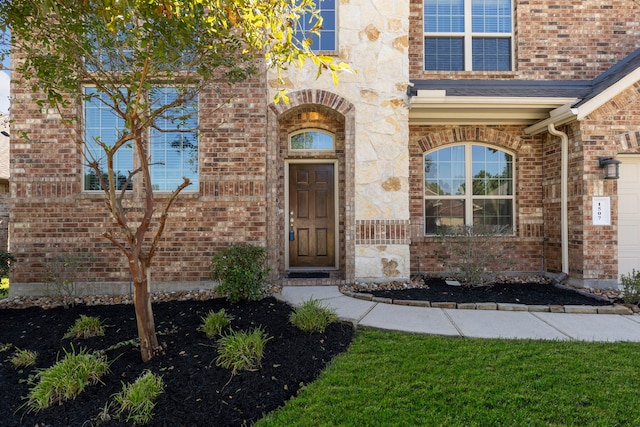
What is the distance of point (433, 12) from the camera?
720 centimetres

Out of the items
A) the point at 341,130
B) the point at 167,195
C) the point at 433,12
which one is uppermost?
the point at 433,12

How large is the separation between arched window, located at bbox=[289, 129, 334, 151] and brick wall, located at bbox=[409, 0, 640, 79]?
391cm

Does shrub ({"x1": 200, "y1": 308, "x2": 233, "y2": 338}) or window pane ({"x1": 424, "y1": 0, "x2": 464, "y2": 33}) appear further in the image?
window pane ({"x1": 424, "y1": 0, "x2": 464, "y2": 33})

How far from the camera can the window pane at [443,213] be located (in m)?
7.12

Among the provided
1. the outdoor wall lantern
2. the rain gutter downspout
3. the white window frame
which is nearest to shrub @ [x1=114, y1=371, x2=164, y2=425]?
the white window frame

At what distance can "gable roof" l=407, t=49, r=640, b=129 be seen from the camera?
5695 mm

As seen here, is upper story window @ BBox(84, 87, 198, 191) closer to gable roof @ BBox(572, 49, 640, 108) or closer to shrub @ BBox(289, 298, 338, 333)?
shrub @ BBox(289, 298, 338, 333)

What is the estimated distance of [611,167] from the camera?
18.4 feet

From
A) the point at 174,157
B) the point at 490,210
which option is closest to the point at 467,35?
the point at 490,210

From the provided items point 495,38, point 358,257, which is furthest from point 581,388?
point 495,38

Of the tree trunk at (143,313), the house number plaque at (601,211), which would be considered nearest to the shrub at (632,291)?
the house number plaque at (601,211)

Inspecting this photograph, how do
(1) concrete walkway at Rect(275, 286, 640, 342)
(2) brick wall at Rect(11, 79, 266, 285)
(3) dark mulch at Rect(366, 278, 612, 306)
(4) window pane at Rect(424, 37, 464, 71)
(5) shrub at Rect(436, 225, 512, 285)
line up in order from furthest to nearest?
1. (4) window pane at Rect(424, 37, 464, 71)
2. (5) shrub at Rect(436, 225, 512, 285)
3. (2) brick wall at Rect(11, 79, 266, 285)
4. (3) dark mulch at Rect(366, 278, 612, 306)
5. (1) concrete walkway at Rect(275, 286, 640, 342)

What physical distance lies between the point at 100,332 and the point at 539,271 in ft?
24.6

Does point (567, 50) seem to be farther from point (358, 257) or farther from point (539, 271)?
point (358, 257)
